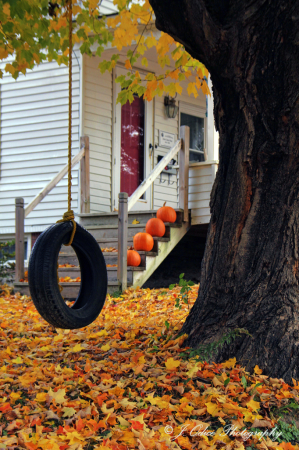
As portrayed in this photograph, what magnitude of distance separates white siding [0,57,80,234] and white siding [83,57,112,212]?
8.9 inches

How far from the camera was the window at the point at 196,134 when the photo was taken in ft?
36.5

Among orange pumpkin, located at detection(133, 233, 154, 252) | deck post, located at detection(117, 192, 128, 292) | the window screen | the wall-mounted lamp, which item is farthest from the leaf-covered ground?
the window screen

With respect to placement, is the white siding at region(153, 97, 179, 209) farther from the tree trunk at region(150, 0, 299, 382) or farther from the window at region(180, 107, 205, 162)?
the tree trunk at region(150, 0, 299, 382)

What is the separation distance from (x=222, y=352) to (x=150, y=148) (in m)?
7.26

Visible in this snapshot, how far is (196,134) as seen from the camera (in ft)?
37.2

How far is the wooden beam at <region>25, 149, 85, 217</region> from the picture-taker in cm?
768

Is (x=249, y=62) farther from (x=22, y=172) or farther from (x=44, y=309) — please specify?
(x=22, y=172)

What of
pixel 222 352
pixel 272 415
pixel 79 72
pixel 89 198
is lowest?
pixel 272 415

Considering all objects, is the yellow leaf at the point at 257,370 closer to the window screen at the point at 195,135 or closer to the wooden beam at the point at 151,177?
the wooden beam at the point at 151,177

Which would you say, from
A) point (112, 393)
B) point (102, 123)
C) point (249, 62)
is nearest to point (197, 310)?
point (112, 393)

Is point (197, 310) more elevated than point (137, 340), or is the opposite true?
point (197, 310)

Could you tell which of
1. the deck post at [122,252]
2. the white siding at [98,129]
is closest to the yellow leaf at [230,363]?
the deck post at [122,252]

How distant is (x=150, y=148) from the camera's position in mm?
10242

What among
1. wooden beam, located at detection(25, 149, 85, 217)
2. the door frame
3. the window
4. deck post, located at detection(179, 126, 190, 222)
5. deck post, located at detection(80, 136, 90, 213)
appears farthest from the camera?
the window
